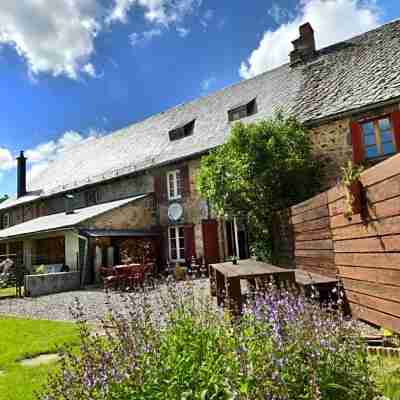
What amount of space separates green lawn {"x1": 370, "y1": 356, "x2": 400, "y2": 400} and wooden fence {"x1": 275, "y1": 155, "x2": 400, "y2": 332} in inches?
26.2

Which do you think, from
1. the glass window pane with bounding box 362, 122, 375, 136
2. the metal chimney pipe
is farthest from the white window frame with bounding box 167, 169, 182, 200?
the glass window pane with bounding box 362, 122, 375, 136

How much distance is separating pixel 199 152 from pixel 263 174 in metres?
4.34

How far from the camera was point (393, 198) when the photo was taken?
338cm

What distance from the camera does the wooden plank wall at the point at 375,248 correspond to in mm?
3455

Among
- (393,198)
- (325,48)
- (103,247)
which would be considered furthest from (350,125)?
(103,247)

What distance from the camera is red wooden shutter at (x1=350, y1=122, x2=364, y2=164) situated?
420 inches

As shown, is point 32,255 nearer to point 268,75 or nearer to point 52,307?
point 52,307

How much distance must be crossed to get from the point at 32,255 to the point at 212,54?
13493 millimetres

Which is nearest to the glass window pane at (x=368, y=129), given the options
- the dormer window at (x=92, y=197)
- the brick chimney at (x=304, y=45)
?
the brick chimney at (x=304, y=45)

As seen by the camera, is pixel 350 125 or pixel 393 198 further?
pixel 350 125

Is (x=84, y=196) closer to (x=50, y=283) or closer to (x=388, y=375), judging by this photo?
(x=50, y=283)

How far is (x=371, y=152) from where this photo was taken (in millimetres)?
10633

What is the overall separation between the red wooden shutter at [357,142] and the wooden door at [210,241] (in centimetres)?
576

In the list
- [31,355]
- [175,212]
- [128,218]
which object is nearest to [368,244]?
[31,355]
